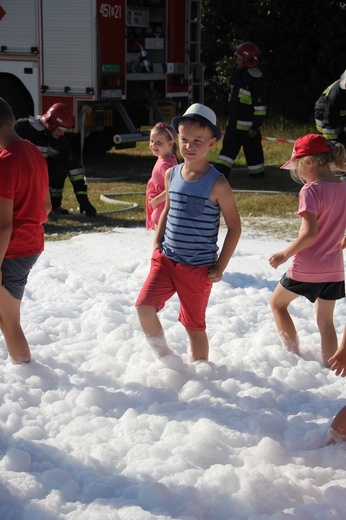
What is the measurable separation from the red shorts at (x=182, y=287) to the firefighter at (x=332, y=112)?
584 cm

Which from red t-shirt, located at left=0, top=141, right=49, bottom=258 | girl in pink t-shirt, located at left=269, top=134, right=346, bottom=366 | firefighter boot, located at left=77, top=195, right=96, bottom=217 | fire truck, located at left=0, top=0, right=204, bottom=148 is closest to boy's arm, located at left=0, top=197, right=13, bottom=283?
red t-shirt, located at left=0, top=141, right=49, bottom=258

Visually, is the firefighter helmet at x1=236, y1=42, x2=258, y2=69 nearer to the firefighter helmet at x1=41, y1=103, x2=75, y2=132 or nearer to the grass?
the grass

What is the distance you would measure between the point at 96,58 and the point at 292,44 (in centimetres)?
868

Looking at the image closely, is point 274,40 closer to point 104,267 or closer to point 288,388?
point 104,267

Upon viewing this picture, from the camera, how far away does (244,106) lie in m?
11.4

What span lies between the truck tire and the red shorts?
892 cm

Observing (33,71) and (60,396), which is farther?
(33,71)

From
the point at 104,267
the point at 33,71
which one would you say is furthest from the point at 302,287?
the point at 33,71

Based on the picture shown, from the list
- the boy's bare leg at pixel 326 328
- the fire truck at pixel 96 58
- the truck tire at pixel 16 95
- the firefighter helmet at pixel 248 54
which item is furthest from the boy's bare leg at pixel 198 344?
the truck tire at pixel 16 95

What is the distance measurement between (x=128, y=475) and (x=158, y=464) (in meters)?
0.14

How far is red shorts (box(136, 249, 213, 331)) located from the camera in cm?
447

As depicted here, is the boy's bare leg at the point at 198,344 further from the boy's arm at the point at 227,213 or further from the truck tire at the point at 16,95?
the truck tire at the point at 16,95

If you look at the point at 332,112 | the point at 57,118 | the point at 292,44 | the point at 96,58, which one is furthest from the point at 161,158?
the point at 292,44

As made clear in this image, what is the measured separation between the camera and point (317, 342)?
514cm
